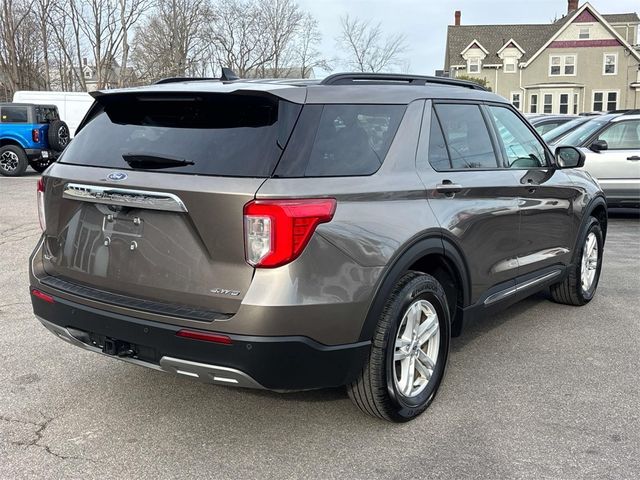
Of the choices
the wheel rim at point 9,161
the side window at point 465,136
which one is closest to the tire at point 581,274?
the side window at point 465,136

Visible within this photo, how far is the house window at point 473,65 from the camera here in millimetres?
48594

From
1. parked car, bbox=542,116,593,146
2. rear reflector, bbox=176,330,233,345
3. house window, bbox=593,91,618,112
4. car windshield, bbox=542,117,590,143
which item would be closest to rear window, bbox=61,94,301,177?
rear reflector, bbox=176,330,233,345

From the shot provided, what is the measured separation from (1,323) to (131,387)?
5.91ft

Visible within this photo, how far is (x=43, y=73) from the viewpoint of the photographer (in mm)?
38219

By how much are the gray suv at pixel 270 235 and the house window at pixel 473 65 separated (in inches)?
1888

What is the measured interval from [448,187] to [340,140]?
824 millimetres

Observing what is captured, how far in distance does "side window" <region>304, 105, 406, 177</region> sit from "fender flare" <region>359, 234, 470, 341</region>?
17.7 inches

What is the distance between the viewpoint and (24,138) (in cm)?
1705

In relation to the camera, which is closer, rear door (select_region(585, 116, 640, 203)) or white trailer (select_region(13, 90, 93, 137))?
rear door (select_region(585, 116, 640, 203))

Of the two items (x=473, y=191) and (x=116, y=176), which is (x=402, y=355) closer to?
(x=473, y=191)

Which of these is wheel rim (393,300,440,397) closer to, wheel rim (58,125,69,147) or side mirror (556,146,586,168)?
side mirror (556,146,586,168)

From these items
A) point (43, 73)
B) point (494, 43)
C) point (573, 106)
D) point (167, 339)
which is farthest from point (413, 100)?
point (494, 43)

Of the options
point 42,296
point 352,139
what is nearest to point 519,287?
point 352,139

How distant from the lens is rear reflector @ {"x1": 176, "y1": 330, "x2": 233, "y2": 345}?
8.87 feet
